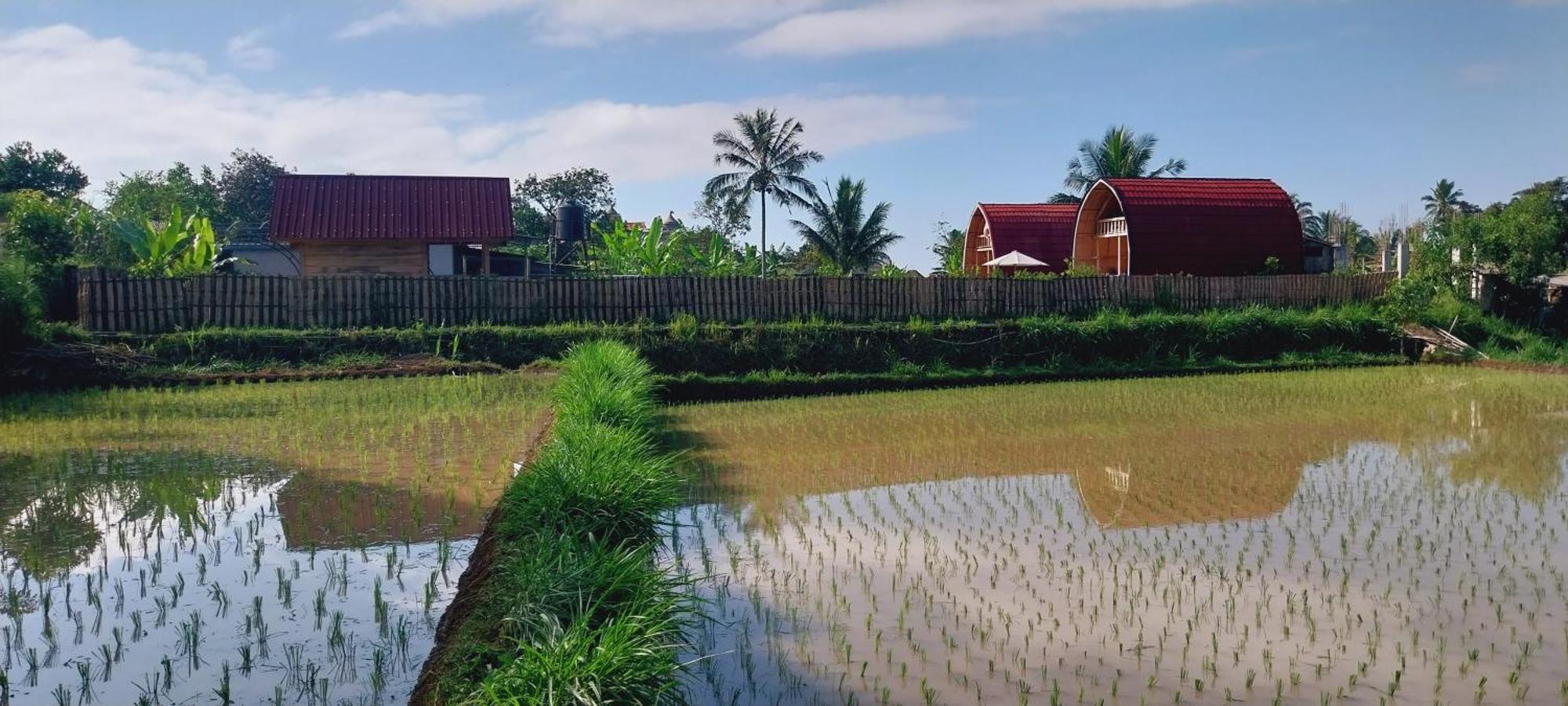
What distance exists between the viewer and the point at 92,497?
7586mm

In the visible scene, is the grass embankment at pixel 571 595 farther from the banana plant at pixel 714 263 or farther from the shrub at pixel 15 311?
the banana plant at pixel 714 263

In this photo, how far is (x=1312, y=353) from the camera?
1942 centimetres

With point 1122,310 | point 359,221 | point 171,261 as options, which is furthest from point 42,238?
point 1122,310

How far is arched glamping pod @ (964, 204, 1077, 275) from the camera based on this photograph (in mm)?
29484

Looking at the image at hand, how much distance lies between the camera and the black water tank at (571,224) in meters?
27.8

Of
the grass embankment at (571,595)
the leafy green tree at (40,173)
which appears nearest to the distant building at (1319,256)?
the grass embankment at (571,595)

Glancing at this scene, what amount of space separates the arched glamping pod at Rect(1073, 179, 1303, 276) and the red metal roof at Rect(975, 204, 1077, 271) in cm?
355

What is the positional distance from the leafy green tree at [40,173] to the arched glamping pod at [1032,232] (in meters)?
32.3

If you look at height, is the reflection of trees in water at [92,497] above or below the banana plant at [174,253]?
below

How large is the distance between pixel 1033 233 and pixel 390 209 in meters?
16.6

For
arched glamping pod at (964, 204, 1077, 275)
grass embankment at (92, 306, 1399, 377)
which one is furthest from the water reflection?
arched glamping pod at (964, 204, 1077, 275)

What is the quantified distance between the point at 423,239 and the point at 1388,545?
18.3 metres

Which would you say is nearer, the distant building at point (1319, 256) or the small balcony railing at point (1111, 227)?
the small balcony railing at point (1111, 227)

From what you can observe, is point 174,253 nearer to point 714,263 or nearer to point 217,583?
point 714,263
